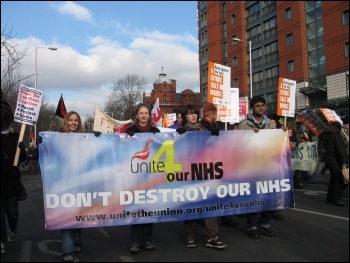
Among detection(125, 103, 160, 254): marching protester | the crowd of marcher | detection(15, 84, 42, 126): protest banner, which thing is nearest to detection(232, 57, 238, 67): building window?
detection(15, 84, 42, 126): protest banner

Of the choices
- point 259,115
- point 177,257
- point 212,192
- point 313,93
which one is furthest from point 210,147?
point 313,93

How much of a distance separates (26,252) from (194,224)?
2257mm

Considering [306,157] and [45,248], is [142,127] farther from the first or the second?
[306,157]

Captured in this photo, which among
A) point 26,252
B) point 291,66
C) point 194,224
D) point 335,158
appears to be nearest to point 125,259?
point 194,224

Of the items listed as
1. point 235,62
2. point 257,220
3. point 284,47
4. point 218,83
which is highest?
point 235,62

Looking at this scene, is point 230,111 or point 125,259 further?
point 230,111

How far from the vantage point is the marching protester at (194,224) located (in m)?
5.38

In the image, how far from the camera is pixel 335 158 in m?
8.86

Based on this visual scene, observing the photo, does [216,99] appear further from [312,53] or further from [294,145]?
[312,53]

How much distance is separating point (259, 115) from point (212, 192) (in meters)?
1.51

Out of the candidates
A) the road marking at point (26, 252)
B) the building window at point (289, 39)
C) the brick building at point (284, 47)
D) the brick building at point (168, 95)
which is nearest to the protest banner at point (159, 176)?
the road marking at point (26, 252)

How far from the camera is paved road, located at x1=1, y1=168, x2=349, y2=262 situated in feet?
15.9

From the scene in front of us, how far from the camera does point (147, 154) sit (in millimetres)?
5320

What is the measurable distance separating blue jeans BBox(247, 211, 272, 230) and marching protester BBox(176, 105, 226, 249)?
61cm
